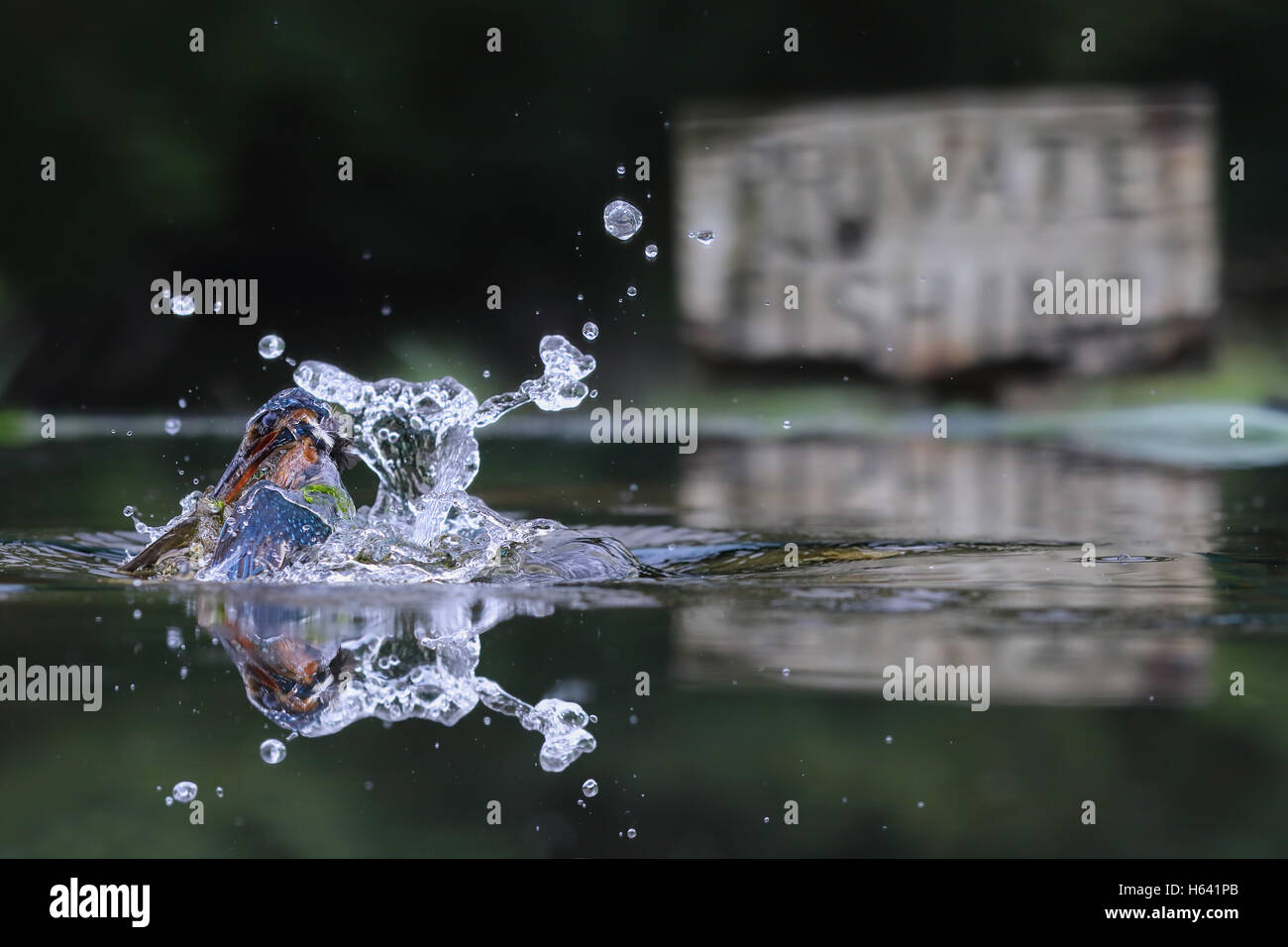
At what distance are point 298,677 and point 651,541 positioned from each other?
3.45 feet

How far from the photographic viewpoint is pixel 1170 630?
169 cm

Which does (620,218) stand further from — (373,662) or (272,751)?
(272,751)

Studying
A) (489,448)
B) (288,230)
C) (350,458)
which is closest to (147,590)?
(350,458)

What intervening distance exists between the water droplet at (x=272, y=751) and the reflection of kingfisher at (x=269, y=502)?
762 millimetres

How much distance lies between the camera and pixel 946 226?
6.15 meters

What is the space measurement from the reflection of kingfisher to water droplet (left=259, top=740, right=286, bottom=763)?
2.50 ft

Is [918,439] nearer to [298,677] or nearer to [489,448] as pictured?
[489,448]

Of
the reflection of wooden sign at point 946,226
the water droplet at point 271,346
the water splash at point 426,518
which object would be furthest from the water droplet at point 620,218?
the reflection of wooden sign at point 946,226

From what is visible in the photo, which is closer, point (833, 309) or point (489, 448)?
point (489, 448)

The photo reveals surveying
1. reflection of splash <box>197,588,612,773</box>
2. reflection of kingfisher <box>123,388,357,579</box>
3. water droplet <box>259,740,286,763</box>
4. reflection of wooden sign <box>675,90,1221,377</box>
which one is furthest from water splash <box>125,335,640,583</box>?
reflection of wooden sign <box>675,90,1221,377</box>

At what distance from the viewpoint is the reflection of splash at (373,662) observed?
1.40 meters

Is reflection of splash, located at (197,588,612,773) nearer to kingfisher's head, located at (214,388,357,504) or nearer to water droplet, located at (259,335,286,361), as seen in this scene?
kingfisher's head, located at (214,388,357,504)

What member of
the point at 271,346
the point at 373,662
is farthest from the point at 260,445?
the point at 271,346

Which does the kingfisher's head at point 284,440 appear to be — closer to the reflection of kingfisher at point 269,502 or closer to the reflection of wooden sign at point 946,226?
the reflection of kingfisher at point 269,502
